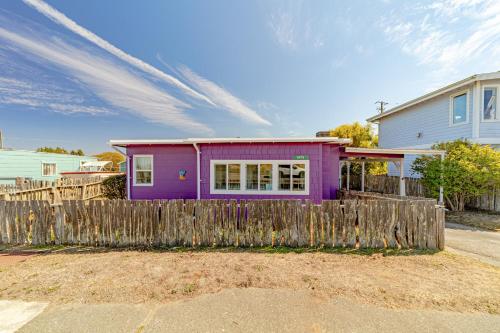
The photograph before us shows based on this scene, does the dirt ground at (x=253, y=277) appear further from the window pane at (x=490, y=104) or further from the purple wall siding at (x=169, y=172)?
the window pane at (x=490, y=104)

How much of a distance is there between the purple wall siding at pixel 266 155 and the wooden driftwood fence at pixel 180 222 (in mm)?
2915

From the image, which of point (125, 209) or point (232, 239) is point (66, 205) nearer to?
point (125, 209)

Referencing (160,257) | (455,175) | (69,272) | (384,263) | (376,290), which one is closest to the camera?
(376,290)

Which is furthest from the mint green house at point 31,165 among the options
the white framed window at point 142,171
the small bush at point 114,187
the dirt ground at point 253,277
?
the dirt ground at point 253,277

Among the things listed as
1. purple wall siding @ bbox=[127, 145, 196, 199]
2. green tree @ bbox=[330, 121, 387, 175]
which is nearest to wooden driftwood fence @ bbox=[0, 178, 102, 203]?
purple wall siding @ bbox=[127, 145, 196, 199]

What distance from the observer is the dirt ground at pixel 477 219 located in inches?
312

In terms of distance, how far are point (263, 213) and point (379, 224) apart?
3108 millimetres

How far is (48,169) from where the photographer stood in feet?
66.6

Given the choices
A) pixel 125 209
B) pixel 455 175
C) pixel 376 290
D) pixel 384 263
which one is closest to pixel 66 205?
pixel 125 209

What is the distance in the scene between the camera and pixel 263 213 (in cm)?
564

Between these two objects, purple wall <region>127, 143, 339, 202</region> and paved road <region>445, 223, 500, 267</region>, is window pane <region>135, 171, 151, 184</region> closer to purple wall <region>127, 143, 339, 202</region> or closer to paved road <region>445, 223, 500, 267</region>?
purple wall <region>127, 143, 339, 202</region>

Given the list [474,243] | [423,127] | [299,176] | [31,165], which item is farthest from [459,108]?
[31,165]

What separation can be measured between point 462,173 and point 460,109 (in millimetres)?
5109

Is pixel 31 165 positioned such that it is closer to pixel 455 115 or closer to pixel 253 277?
pixel 253 277
